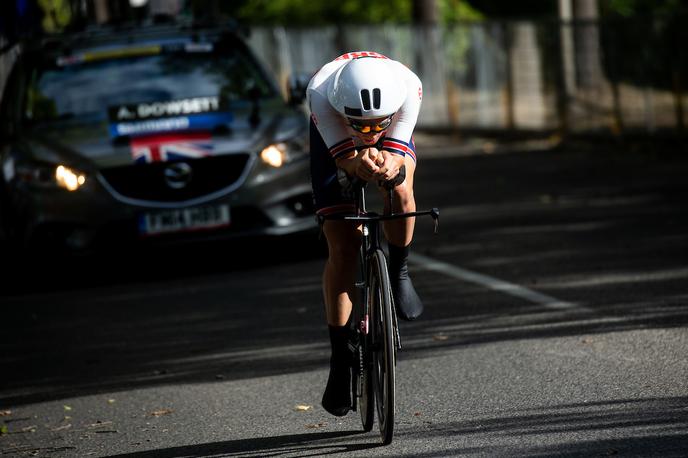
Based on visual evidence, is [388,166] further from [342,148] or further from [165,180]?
[165,180]

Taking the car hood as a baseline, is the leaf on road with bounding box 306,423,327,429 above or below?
above

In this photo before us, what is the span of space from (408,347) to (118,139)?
4.06m

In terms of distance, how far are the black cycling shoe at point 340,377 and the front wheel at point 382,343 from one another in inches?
6.1

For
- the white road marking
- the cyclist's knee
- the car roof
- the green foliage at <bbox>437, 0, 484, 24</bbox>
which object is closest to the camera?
the cyclist's knee

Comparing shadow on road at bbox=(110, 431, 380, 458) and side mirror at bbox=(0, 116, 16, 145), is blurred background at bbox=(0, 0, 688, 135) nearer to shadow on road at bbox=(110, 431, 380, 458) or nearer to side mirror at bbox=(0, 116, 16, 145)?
side mirror at bbox=(0, 116, 16, 145)

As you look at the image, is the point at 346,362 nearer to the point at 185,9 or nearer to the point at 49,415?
the point at 49,415

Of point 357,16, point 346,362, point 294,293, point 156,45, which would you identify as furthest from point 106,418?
point 357,16

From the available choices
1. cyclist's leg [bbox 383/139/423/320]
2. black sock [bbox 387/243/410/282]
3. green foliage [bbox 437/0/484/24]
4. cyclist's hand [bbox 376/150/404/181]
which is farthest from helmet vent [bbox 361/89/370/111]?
green foliage [bbox 437/0/484/24]

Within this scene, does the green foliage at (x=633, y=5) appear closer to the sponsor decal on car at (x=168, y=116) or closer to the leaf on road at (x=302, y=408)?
the sponsor decal on car at (x=168, y=116)

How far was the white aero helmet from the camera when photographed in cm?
550

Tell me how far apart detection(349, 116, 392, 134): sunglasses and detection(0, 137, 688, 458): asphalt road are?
50.2 inches

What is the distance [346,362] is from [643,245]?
5.16 m

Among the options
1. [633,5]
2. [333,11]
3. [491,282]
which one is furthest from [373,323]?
[633,5]

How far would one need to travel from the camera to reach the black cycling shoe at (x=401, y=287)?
19.8 ft
